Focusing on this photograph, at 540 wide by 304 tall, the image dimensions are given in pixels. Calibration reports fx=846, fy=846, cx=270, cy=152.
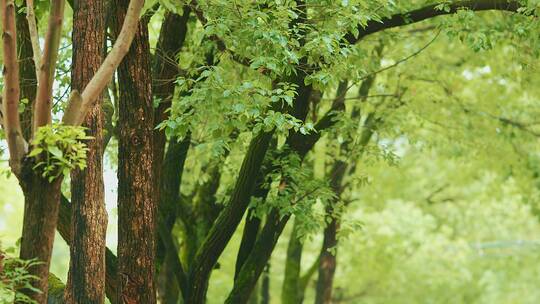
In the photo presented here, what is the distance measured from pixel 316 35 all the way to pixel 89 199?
9.70 ft

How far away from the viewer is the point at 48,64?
19.6 ft

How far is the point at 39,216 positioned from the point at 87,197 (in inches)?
75.1

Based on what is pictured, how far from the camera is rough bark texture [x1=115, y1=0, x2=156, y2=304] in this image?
29.3 feet

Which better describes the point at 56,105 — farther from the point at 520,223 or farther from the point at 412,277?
the point at 520,223

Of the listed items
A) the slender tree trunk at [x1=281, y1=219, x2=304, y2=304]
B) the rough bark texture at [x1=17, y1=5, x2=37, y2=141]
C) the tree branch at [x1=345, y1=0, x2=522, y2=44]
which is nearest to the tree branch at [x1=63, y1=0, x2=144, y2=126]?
the rough bark texture at [x1=17, y1=5, x2=37, y2=141]

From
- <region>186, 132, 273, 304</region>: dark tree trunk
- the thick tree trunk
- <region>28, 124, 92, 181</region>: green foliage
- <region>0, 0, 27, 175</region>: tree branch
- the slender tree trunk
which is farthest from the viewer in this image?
the slender tree trunk

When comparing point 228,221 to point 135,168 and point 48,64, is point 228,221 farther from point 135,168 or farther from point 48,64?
point 48,64

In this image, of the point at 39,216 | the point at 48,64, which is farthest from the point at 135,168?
the point at 48,64

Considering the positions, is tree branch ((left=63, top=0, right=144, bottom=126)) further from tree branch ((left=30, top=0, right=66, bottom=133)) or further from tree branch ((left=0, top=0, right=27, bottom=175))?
tree branch ((left=0, top=0, right=27, bottom=175))

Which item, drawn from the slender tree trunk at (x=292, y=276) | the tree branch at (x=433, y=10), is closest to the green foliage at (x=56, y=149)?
the tree branch at (x=433, y=10)

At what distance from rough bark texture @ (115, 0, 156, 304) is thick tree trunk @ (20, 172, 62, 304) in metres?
Answer: 2.59

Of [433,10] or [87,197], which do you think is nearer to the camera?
[87,197]

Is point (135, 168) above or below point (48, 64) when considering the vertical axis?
above

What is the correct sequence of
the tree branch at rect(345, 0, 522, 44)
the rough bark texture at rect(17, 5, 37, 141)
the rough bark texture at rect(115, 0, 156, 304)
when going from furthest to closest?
the tree branch at rect(345, 0, 522, 44), the rough bark texture at rect(17, 5, 37, 141), the rough bark texture at rect(115, 0, 156, 304)
